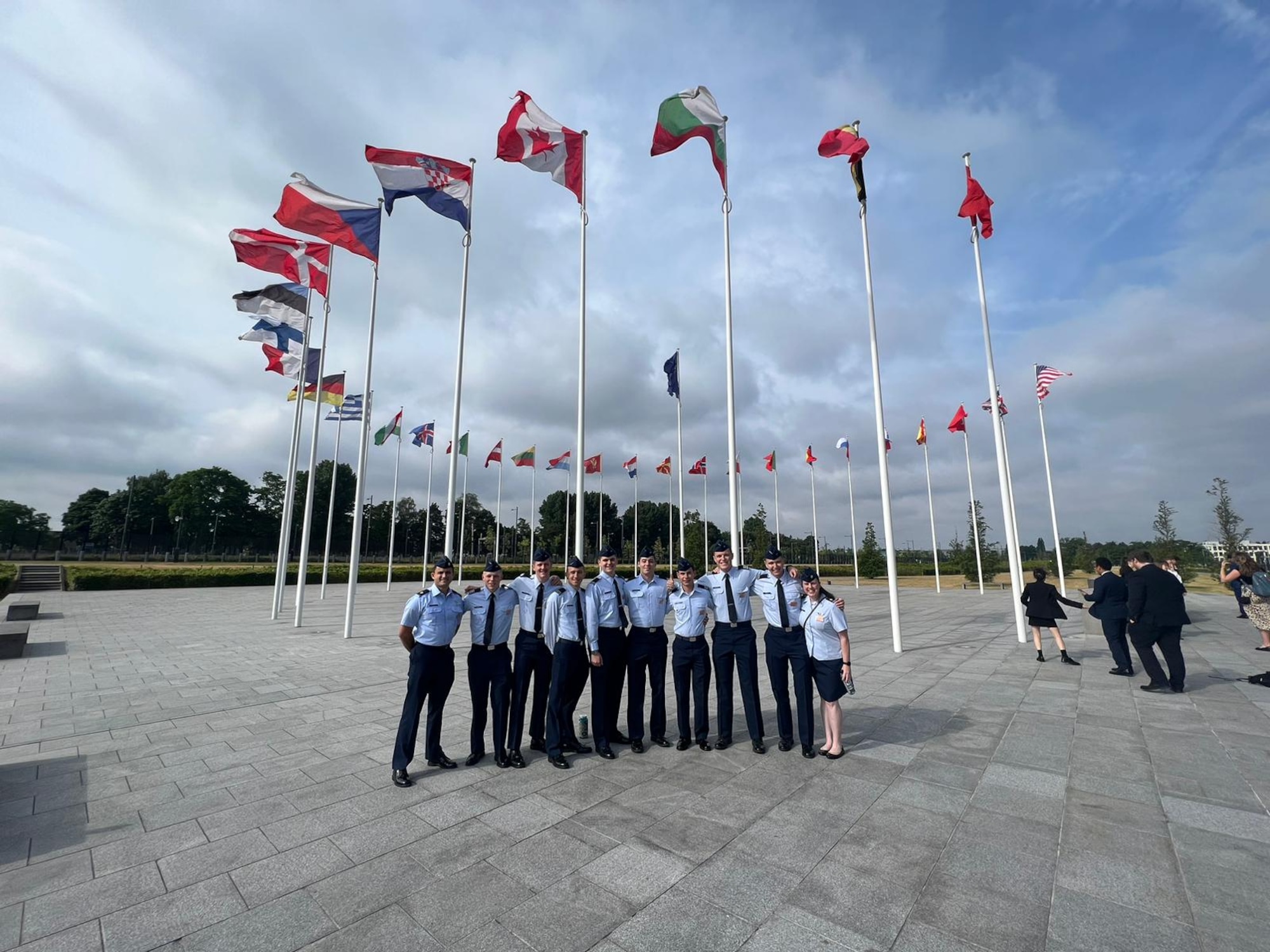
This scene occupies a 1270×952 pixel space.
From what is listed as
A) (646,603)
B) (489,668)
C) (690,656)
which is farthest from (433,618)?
(690,656)

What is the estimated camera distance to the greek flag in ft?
62.1

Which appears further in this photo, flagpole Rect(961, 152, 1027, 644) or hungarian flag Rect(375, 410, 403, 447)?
hungarian flag Rect(375, 410, 403, 447)

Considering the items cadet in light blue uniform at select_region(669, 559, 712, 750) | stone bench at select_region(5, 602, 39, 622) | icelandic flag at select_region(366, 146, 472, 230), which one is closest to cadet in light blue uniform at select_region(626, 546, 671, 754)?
cadet in light blue uniform at select_region(669, 559, 712, 750)

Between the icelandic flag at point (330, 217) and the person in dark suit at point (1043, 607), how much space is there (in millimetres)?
15276

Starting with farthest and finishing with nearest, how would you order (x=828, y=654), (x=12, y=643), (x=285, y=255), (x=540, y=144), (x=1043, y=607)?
(x=285, y=255) < (x=12, y=643) < (x=540, y=144) < (x=1043, y=607) < (x=828, y=654)

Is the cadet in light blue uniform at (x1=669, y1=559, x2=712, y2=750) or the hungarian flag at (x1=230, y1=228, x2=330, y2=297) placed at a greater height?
the hungarian flag at (x1=230, y1=228, x2=330, y2=297)

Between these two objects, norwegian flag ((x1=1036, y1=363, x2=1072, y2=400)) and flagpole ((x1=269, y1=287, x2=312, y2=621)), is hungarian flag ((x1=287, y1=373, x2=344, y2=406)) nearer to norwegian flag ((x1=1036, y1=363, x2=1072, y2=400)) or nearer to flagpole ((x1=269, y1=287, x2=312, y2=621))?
flagpole ((x1=269, y1=287, x2=312, y2=621))

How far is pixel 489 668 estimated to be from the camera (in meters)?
5.39

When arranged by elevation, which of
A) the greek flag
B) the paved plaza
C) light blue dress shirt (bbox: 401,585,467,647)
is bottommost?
the paved plaza

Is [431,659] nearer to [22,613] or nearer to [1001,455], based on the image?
[1001,455]

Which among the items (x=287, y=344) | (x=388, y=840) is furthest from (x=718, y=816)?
(x=287, y=344)

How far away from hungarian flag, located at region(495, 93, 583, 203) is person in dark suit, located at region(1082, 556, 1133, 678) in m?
11.9

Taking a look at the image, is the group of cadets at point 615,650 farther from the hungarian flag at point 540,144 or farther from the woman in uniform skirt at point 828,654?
the hungarian flag at point 540,144

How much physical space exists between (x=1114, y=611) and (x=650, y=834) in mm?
9201
